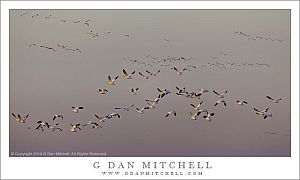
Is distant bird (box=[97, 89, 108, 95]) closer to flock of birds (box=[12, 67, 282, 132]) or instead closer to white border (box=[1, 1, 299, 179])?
flock of birds (box=[12, 67, 282, 132])

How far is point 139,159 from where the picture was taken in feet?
7.42

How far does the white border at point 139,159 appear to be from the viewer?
2240 mm

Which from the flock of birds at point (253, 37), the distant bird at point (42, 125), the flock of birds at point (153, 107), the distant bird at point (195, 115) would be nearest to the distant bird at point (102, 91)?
the flock of birds at point (153, 107)

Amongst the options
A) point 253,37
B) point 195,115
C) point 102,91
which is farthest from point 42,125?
point 253,37

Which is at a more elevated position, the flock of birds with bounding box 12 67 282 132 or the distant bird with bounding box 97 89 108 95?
the distant bird with bounding box 97 89 108 95

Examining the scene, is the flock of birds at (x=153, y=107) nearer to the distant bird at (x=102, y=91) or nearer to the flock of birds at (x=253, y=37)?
the distant bird at (x=102, y=91)

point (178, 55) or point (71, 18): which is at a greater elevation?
point (71, 18)

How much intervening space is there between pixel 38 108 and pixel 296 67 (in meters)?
1.47

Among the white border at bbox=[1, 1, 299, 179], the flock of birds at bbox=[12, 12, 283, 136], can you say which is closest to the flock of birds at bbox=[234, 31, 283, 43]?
the flock of birds at bbox=[12, 12, 283, 136]

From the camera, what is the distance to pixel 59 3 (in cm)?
226

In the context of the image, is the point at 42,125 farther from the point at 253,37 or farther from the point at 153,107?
the point at 253,37

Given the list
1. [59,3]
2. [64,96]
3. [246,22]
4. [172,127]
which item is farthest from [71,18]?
[246,22]

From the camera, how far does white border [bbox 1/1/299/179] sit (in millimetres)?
2240

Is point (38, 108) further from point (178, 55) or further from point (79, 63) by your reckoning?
point (178, 55)
